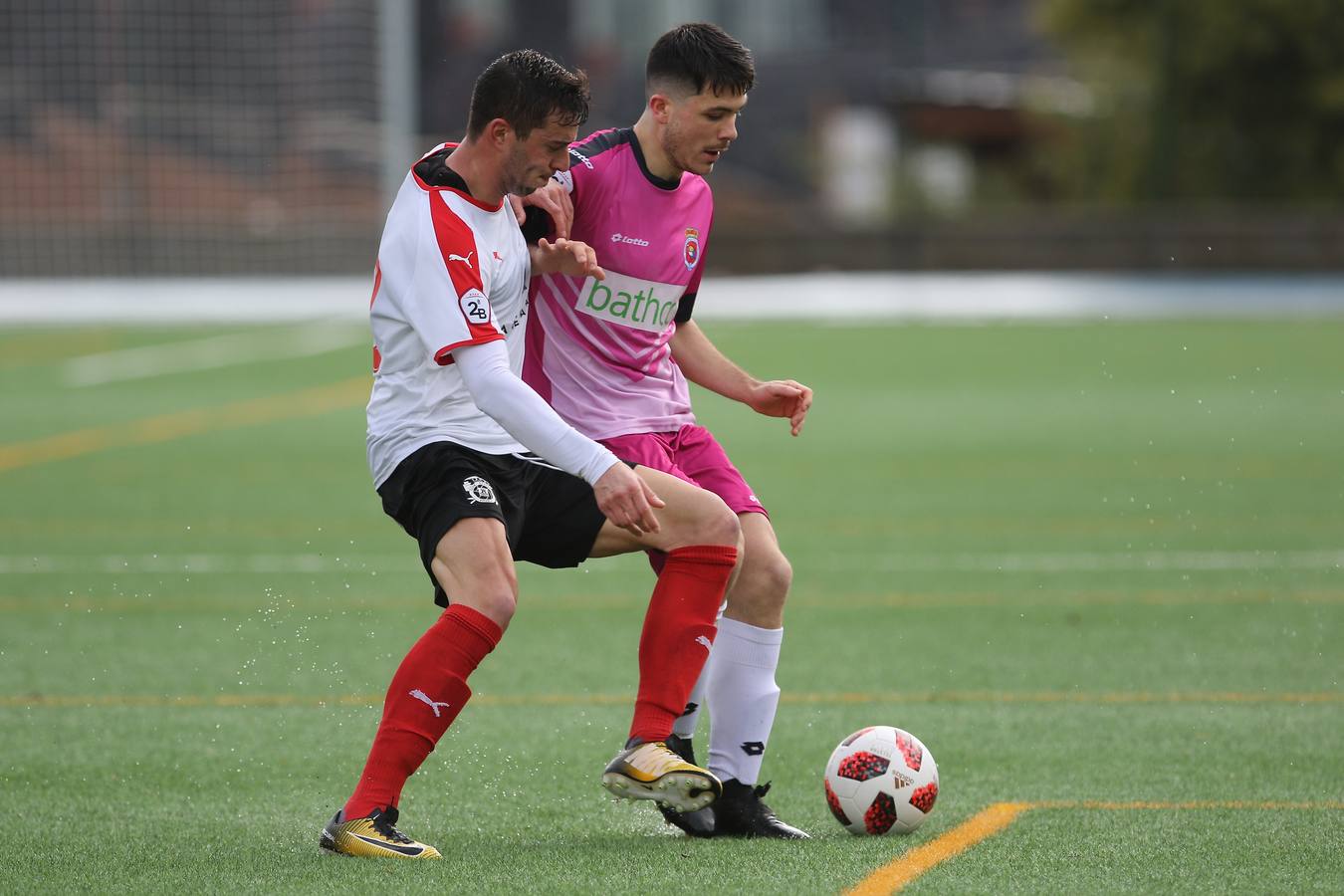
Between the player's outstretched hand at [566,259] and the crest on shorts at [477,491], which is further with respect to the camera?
the player's outstretched hand at [566,259]

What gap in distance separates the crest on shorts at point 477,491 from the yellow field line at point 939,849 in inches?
50.0

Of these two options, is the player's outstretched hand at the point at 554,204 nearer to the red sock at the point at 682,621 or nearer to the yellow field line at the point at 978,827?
the red sock at the point at 682,621

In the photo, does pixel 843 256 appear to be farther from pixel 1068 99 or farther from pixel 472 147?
pixel 472 147

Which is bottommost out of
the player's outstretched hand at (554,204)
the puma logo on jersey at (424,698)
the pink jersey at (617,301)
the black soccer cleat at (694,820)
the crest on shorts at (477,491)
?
the black soccer cleat at (694,820)

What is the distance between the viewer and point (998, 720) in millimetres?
6102

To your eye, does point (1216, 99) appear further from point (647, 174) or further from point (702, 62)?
point (702, 62)

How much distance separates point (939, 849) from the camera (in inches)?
174

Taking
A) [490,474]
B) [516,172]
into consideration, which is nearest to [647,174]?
[516,172]

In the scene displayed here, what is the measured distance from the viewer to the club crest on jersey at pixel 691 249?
5.00 metres

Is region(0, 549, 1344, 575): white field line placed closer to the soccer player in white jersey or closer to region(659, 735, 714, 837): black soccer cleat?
region(659, 735, 714, 837): black soccer cleat

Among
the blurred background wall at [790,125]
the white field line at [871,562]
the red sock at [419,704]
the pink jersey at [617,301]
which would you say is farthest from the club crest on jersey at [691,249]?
the blurred background wall at [790,125]

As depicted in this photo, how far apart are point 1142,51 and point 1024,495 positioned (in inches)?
1105

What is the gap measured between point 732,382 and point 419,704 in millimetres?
1381

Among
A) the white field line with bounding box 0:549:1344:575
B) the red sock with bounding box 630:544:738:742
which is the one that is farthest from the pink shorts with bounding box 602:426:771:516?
the white field line with bounding box 0:549:1344:575
